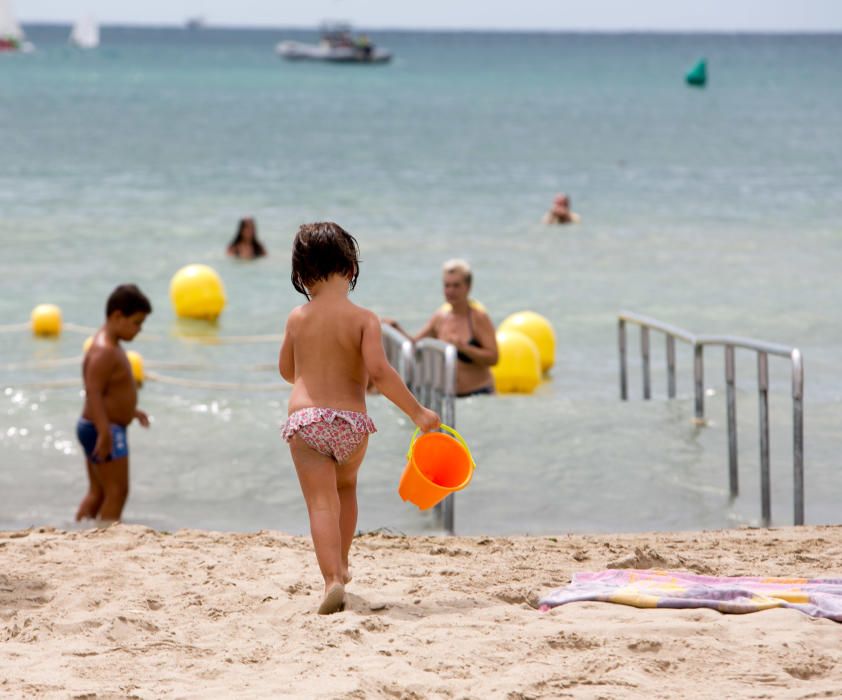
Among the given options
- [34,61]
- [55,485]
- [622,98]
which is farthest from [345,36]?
[55,485]

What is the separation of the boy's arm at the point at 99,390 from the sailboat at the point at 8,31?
104 meters

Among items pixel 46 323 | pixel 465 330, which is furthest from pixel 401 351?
pixel 46 323

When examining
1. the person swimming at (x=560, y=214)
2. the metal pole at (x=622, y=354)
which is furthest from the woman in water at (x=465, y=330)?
the person swimming at (x=560, y=214)

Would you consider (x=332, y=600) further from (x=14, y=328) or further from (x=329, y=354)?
(x=14, y=328)

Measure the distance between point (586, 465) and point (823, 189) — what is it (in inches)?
974

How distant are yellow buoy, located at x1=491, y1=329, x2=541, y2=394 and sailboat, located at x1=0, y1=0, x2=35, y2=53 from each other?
100505mm

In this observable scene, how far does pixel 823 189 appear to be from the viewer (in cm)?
3117

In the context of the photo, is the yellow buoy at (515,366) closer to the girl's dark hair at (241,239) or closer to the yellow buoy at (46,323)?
the yellow buoy at (46,323)

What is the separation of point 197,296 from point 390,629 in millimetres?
11821

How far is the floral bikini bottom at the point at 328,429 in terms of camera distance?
4539 mm

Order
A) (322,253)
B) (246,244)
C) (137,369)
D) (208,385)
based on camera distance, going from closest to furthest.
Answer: (322,253) → (208,385) → (137,369) → (246,244)

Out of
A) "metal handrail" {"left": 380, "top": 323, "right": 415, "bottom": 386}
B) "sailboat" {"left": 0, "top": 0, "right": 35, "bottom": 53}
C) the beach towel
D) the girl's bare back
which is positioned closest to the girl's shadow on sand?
the beach towel

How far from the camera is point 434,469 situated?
492 cm

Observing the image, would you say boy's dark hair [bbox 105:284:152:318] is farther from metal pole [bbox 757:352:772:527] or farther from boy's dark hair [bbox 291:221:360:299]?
metal pole [bbox 757:352:772:527]
